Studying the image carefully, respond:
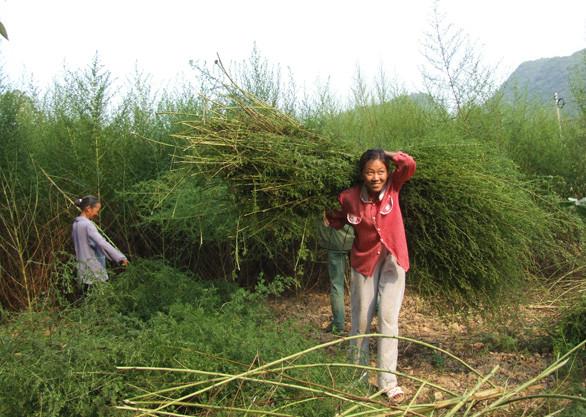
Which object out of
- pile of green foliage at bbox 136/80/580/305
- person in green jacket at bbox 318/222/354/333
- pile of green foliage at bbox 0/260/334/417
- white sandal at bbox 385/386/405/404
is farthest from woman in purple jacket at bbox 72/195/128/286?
white sandal at bbox 385/386/405/404

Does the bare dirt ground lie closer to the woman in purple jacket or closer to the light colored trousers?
the light colored trousers

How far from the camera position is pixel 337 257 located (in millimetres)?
5227

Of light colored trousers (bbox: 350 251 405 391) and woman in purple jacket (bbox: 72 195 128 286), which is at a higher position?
woman in purple jacket (bbox: 72 195 128 286)

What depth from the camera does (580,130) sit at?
6.54 m

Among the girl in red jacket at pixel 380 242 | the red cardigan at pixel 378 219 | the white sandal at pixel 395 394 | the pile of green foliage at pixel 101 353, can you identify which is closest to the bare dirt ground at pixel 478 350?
the white sandal at pixel 395 394

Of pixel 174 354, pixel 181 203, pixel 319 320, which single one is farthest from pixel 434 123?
pixel 174 354

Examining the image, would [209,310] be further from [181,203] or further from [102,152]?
[102,152]

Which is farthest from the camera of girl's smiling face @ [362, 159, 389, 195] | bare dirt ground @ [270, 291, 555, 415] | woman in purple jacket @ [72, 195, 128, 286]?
woman in purple jacket @ [72, 195, 128, 286]

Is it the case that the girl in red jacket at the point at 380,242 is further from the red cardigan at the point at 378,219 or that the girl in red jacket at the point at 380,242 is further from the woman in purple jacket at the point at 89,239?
the woman in purple jacket at the point at 89,239

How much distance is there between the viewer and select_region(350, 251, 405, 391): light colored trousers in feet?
11.5

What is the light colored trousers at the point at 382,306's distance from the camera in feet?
11.5

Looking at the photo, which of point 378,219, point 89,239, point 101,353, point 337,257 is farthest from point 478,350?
point 89,239

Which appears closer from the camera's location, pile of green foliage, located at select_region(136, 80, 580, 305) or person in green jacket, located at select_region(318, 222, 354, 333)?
pile of green foliage, located at select_region(136, 80, 580, 305)

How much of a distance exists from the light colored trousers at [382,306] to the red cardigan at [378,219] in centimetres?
6
